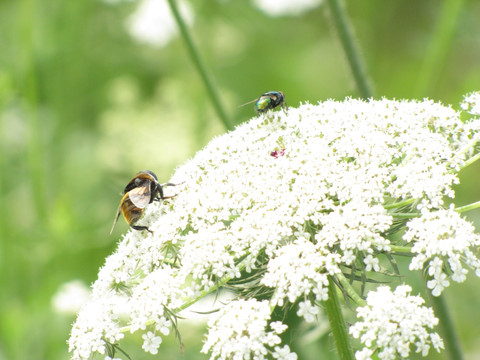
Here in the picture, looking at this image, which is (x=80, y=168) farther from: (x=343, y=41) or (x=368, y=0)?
(x=343, y=41)

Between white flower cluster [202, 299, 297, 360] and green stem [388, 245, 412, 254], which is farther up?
green stem [388, 245, 412, 254]

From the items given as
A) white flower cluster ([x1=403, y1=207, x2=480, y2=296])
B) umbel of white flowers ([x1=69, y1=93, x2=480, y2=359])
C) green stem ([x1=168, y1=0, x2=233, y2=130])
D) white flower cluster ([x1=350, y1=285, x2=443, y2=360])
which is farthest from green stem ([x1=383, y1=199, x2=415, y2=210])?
green stem ([x1=168, y1=0, x2=233, y2=130])

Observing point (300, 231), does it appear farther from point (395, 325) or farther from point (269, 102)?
point (269, 102)

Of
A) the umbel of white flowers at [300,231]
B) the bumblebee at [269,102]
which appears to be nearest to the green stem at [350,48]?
the bumblebee at [269,102]

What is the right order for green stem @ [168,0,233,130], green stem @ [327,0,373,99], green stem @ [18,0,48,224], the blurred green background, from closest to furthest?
green stem @ [327,0,373,99] → green stem @ [168,0,233,130] → the blurred green background → green stem @ [18,0,48,224]

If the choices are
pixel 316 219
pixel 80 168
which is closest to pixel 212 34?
pixel 80 168

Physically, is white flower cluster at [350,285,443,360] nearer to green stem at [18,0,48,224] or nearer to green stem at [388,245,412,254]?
green stem at [388,245,412,254]

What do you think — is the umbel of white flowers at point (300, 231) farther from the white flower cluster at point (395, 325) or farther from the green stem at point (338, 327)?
the green stem at point (338, 327)
